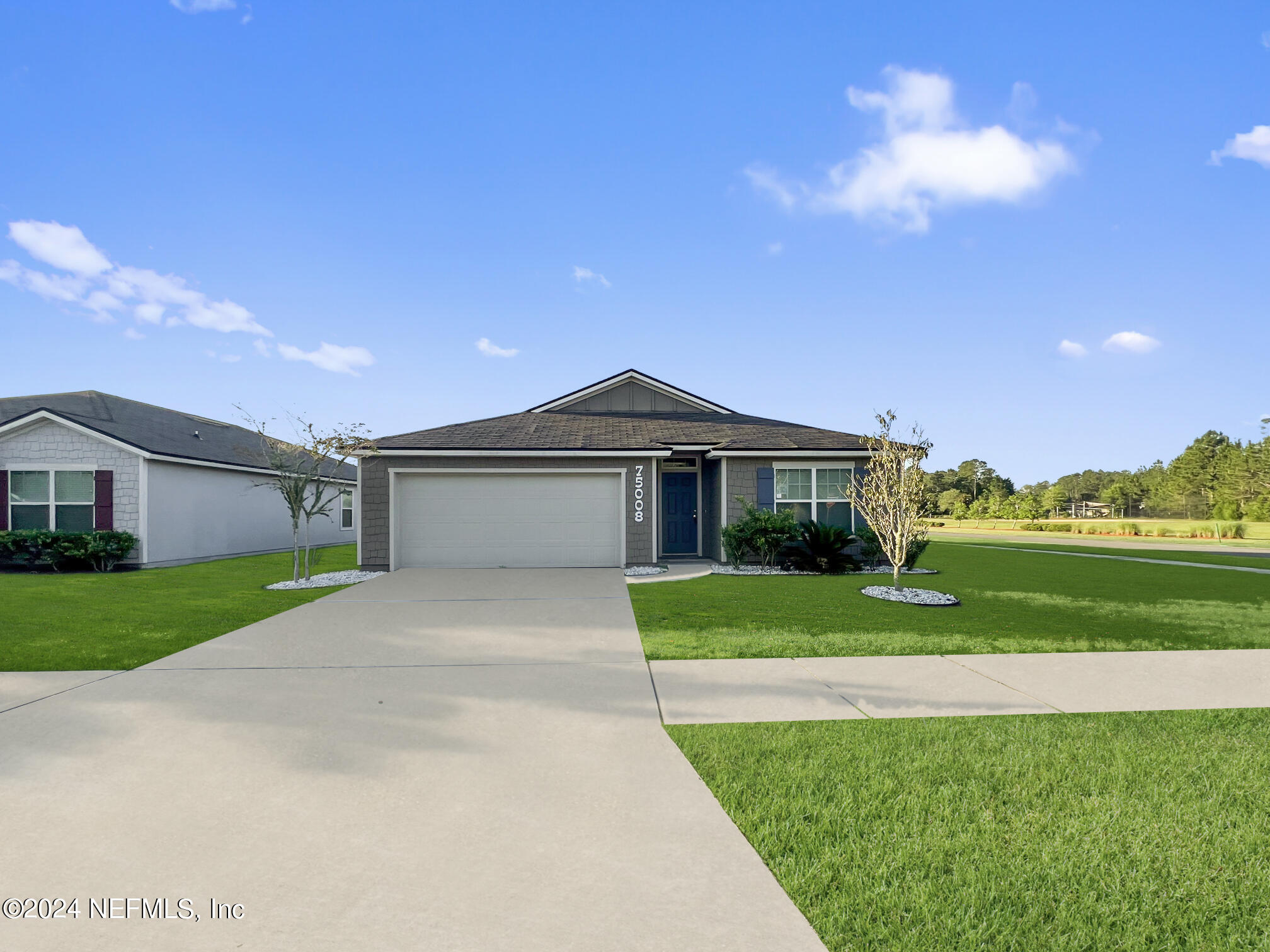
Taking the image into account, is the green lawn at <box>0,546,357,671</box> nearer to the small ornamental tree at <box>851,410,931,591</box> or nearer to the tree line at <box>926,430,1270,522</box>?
the small ornamental tree at <box>851,410,931,591</box>

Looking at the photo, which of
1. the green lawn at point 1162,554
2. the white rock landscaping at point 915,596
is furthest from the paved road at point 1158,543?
the white rock landscaping at point 915,596

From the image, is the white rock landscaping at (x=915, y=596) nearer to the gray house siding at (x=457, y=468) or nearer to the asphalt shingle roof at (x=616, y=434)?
the asphalt shingle roof at (x=616, y=434)

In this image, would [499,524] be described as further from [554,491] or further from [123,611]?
[123,611]

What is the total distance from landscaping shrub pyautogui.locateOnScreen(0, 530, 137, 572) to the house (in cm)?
599

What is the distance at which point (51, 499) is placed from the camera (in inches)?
591

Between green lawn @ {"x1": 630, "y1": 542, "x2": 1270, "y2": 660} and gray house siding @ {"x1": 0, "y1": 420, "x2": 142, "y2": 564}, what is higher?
gray house siding @ {"x1": 0, "y1": 420, "x2": 142, "y2": 564}

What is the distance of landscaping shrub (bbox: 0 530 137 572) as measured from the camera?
47.1ft

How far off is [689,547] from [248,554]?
44.8 feet

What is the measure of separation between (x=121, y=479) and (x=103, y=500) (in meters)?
0.61

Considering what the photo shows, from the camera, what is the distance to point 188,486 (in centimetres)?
1669

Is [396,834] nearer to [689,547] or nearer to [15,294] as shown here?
[689,547]

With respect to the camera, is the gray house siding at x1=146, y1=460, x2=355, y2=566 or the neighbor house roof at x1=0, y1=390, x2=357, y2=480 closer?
the neighbor house roof at x1=0, y1=390, x2=357, y2=480

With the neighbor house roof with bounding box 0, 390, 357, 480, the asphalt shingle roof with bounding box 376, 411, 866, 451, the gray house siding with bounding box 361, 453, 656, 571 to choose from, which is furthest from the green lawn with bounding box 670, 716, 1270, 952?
the neighbor house roof with bounding box 0, 390, 357, 480

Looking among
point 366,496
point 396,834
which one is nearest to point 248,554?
point 366,496
